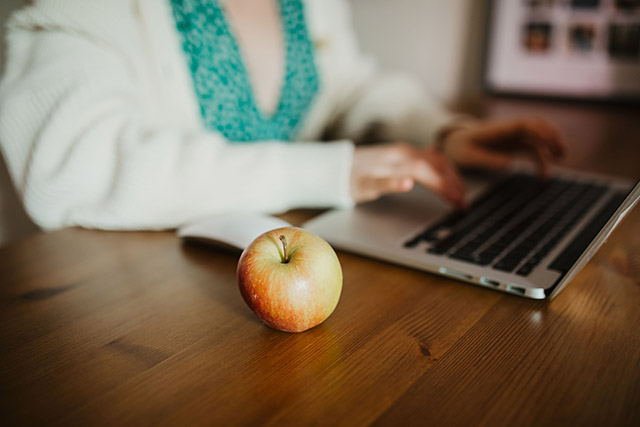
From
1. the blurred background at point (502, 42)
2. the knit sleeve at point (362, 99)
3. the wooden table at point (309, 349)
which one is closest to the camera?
the wooden table at point (309, 349)

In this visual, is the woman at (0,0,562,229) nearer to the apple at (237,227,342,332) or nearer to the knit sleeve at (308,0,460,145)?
the knit sleeve at (308,0,460,145)

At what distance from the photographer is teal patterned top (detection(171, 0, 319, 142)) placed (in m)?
0.81

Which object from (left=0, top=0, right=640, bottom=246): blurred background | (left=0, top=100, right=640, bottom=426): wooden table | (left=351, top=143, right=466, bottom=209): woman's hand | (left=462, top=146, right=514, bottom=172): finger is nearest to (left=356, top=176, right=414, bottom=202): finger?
(left=351, top=143, right=466, bottom=209): woman's hand

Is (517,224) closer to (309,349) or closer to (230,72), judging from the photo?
(309,349)

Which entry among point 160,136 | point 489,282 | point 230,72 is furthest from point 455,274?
point 230,72

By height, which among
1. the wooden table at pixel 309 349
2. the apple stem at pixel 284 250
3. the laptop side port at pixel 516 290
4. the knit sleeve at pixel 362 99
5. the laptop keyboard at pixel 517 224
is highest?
the knit sleeve at pixel 362 99

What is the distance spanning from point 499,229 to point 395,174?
0.53ft

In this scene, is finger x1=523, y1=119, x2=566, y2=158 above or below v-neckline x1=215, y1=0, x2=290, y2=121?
below

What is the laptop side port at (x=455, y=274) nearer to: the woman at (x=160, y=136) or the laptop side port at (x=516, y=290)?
the laptop side port at (x=516, y=290)

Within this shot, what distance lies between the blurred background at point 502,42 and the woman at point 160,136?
634mm

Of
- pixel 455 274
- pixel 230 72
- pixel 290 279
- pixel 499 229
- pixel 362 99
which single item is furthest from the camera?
pixel 362 99

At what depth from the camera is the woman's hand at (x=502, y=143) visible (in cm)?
88

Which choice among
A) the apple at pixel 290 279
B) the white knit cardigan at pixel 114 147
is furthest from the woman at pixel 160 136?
the apple at pixel 290 279

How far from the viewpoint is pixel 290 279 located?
41 centimetres
